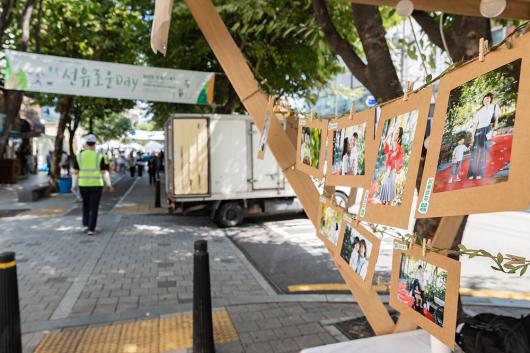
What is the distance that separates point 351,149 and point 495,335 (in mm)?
1223

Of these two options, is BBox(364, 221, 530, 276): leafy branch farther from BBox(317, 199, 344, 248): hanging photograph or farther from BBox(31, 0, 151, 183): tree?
BBox(31, 0, 151, 183): tree

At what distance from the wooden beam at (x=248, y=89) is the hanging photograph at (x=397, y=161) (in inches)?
36.0

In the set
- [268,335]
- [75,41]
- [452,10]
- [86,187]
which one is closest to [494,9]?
[452,10]

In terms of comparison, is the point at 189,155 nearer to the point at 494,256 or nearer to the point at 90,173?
the point at 90,173

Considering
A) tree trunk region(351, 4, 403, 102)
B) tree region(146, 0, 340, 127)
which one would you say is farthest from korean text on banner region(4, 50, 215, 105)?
tree trunk region(351, 4, 403, 102)

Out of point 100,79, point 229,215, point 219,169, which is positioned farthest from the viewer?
point 229,215

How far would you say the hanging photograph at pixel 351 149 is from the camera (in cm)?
202

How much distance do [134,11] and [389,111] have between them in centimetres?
1260

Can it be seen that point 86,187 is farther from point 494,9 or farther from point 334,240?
point 494,9

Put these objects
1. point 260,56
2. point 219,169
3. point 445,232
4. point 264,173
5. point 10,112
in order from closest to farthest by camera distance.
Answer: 1. point 445,232
2. point 10,112
3. point 219,169
4. point 264,173
5. point 260,56

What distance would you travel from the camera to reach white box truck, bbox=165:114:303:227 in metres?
9.40

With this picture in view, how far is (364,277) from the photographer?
2084 millimetres

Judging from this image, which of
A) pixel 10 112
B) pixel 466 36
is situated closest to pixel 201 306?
pixel 466 36

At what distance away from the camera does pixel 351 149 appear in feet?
7.10
